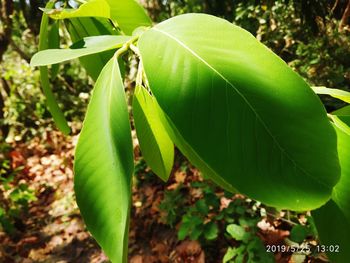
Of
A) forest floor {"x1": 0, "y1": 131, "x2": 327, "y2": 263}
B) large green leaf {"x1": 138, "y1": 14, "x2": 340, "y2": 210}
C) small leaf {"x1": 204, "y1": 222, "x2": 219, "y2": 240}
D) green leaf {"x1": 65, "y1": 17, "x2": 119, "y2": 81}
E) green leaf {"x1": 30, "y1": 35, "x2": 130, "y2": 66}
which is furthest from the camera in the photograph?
forest floor {"x1": 0, "y1": 131, "x2": 327, "y2": 263}

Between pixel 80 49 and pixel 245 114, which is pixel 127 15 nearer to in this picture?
pixel 80 49

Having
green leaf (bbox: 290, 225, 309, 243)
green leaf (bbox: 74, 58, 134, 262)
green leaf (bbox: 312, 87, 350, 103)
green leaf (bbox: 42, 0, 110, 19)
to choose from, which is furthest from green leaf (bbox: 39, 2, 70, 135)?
green leaf (bbox: 290, 225, 309, 243)

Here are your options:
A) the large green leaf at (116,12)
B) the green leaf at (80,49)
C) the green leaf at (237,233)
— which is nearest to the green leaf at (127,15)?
the large green leaf at (116,12)

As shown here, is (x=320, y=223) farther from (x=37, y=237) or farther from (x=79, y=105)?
(x=79, y=105)

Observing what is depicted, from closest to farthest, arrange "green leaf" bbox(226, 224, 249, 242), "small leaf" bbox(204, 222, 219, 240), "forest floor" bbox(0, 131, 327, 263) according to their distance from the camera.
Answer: "green leaf" bbox(226, 224, 249, 242)
"small leaf" bbox(204, 222, 219, 240)
"forest floor" bbox(0, 131, 327, 263)

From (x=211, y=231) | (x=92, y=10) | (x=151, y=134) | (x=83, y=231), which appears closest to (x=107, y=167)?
(x=151, y=134)

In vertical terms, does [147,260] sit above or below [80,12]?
below

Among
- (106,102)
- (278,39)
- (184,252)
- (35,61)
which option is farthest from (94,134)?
(278,39)

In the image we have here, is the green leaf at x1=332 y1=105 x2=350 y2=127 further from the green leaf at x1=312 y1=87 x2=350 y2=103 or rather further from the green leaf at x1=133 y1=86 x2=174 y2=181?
the green leaf at x1=133 y1=86 x2=174 y2=181

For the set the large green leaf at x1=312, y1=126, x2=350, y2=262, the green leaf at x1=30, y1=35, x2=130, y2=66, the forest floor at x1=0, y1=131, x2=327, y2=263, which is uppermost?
the green leaf at x1=30, y1=35, x2=130, y2=66
